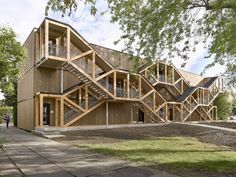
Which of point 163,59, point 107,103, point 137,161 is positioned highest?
point 163,59

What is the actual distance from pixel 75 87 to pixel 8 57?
16.8 m

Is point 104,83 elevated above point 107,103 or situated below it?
above

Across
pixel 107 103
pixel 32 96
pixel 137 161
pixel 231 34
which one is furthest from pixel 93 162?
pixel 107 103

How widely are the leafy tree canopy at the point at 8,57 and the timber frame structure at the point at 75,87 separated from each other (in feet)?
39.0

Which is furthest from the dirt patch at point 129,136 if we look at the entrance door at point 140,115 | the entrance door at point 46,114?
the entrance door at point 140,115

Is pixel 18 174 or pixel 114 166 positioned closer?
pixel 18 174

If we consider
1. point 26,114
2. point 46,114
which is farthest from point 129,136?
point 26,114

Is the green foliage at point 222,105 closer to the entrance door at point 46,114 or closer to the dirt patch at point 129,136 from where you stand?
the dirt patch at point 129,136

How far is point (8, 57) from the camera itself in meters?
6.70

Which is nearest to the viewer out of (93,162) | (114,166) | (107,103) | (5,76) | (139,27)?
(5,76)

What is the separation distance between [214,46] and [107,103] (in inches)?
732

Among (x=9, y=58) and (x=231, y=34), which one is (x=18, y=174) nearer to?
(x=9, y=58)

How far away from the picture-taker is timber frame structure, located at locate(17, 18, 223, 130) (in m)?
21.7

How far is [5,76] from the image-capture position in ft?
21.4
